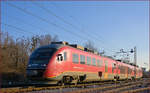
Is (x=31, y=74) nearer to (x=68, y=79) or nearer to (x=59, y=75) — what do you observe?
(x=59, y=75)

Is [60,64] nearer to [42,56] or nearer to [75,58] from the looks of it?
[42,56]

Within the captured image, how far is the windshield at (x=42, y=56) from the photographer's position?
16.3 m

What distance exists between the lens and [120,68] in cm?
3600

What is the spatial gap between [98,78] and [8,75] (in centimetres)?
1413

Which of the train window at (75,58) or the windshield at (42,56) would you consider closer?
the windshield at (42,56)

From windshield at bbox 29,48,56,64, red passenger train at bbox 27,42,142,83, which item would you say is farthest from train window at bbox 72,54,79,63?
windshield at bbox 29,48,56,64

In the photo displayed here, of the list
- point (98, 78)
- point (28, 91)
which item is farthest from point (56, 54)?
point (98, 78)

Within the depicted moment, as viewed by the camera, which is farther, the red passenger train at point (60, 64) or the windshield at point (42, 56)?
the windshield at point (42, 56)

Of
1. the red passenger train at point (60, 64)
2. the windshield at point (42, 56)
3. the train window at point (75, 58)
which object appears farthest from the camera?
the train window at point (75, 58)

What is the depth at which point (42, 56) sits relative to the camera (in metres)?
16.7

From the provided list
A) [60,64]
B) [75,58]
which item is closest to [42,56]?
[60,64]

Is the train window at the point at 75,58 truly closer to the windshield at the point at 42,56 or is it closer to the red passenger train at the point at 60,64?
A: the red passenger train at the point at 60,64

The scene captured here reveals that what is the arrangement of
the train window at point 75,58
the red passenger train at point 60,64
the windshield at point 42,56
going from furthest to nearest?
the train window at point 75,58
the windshield at point 42,56
the red passenger train at point 60,64

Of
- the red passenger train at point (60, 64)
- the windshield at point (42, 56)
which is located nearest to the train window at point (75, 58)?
the red passenger train at point (60, 64)
